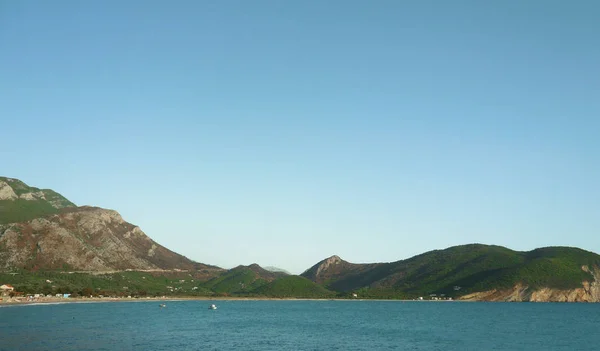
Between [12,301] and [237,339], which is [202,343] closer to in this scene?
[237,339]

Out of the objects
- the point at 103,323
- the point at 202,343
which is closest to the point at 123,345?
the point at 202,343

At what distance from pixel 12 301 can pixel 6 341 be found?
116 metres

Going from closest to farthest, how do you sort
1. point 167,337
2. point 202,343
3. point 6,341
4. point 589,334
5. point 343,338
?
point 6,341, point 202,343, point 167,337, point 343,338, point 589,334

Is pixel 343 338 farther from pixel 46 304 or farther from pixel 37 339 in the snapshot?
pixel 46 304

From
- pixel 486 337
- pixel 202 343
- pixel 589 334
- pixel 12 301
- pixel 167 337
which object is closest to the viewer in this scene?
pixel 202 343

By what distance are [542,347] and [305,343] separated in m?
46.5

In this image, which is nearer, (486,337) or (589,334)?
(486,337)

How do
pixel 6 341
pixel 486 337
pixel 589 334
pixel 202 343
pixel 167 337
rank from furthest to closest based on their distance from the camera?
pixel 589 334
pixel 486 337
pixel 167 337
pixel 202 343
pixel 6 341

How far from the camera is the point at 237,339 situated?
99.3 m

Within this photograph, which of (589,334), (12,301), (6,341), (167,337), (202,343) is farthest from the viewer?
(12,301)

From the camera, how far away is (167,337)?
97500 millimetres

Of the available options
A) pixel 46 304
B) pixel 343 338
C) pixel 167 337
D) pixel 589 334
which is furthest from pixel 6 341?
pixel 589 334

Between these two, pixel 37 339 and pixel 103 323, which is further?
pixel 103 323

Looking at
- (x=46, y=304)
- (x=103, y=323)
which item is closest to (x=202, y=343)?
(x=103, y=323)
